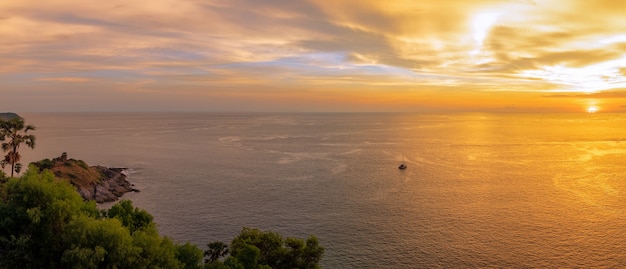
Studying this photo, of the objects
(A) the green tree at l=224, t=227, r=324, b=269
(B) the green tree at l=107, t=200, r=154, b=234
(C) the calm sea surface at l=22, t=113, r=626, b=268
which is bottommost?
(C) the calm sea surface at l=22, t=113, r=626, b=268

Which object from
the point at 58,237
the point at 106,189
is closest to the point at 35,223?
the point at 58,237

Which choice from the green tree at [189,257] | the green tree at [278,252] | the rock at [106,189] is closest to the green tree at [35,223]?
the green tree at [189,257]

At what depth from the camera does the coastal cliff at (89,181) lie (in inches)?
3679

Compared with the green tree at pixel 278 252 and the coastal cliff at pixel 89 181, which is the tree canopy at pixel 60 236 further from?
the coastal cliff at pixel 89 181

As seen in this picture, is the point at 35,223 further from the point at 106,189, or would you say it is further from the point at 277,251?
the point at 106,189

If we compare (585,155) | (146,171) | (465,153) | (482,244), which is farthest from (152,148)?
(585,155)

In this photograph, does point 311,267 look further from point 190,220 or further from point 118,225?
point 190,220

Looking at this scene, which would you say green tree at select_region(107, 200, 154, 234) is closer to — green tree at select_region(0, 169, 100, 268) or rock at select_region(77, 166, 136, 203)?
green tree at select_region(0, 169, 100, 268)

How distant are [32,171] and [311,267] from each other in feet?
84.1

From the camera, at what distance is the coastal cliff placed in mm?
93438

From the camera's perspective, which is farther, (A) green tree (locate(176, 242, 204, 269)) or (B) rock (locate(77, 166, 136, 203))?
(B) rock (locate(77, 166, 136, 203))

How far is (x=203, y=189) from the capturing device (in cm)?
10444

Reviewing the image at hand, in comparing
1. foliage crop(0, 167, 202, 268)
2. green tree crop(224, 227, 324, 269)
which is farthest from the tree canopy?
green tree crop(224, 227, 324, 269)

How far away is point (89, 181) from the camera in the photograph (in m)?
99.7
